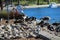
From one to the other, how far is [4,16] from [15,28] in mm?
4611

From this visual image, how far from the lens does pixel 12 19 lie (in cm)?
1686

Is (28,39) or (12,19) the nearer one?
(28,39)

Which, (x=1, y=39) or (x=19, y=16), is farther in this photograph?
(x=19, y=16)

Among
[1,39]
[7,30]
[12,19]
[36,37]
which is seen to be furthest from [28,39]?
[12,19]

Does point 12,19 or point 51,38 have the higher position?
point 51,38

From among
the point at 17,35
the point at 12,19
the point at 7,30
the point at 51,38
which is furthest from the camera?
the point at 12,19

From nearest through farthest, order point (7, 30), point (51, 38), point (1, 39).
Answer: point (51, 38), point (1, 39), point (7, 30)

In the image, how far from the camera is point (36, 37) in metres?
10.3

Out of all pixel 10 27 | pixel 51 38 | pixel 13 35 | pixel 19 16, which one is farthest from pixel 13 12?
pixel 51 38

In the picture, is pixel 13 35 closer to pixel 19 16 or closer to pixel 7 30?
pixel 7 30

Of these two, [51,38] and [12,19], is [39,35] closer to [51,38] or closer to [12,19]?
[51,38]

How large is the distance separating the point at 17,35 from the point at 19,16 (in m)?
6.48

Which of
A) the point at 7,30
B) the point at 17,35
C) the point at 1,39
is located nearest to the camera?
the point at 1,39

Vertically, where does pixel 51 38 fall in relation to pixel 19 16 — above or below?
above
